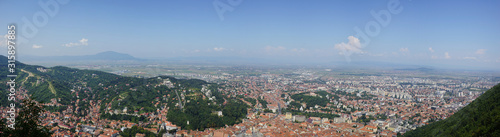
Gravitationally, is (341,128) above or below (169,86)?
below

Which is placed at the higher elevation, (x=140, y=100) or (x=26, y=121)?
(x=26, y=121)

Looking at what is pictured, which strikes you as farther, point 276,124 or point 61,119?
point 276,124

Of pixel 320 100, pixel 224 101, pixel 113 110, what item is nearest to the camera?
pixel 113 110

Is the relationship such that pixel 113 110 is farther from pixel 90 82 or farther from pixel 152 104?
pixel 90 82

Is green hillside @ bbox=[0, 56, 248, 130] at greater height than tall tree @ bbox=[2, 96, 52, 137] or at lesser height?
lesser

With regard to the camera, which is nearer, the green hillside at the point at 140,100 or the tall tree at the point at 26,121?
the tall tree at the point at 26,121

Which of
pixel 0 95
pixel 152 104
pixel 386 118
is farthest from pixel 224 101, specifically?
pixel 0 95

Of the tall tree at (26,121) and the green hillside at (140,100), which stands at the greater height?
the tall tree at (26,121)

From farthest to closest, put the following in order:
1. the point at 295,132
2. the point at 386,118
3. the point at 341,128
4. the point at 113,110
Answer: the point at 386,118
the point at 113,110
the point at 341,128
the point at 295,132

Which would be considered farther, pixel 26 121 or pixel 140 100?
pixel 140 100

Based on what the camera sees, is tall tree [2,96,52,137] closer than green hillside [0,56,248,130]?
Yes
